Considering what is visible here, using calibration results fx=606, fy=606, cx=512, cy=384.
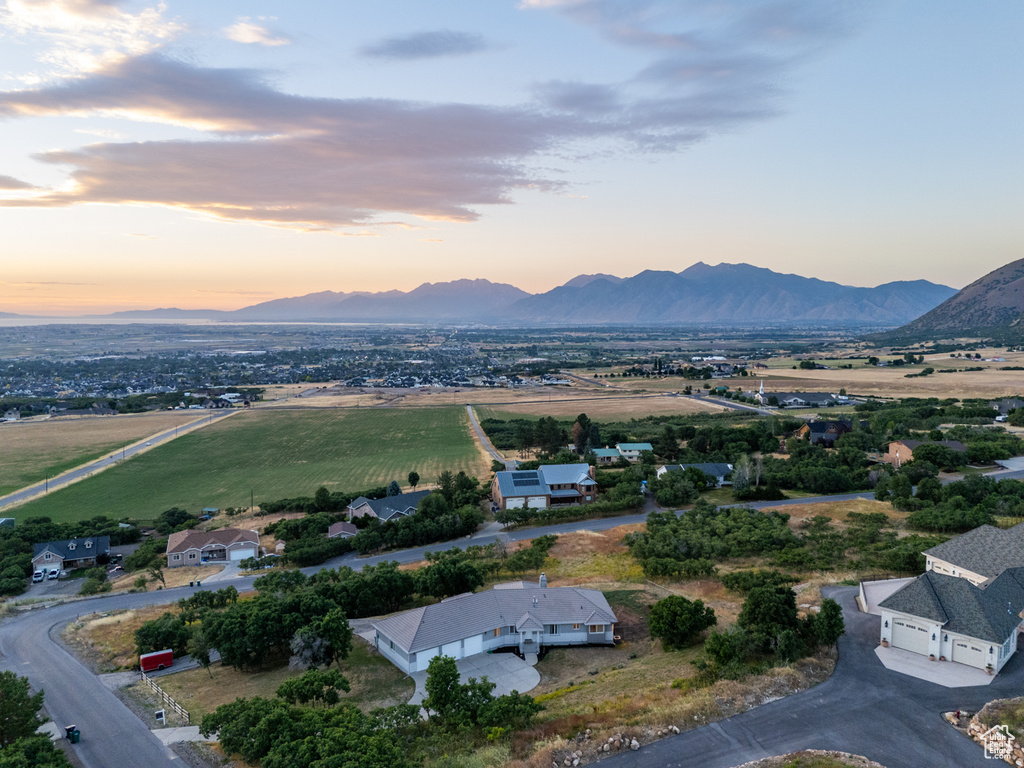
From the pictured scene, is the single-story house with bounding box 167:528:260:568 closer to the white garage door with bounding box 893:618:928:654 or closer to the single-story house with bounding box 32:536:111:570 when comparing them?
the single-story house with bounding box 32:536:111:570

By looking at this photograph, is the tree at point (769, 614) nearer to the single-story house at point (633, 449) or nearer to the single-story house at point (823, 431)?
the single-story house at point (633, 449)

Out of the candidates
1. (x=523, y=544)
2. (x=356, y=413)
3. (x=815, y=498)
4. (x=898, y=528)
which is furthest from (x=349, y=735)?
(x=356, y=413)

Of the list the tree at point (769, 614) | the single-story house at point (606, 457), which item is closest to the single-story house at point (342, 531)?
the single-story house at point (606, 457)

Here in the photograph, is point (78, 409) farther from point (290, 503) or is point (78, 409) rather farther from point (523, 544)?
point (523, 544)

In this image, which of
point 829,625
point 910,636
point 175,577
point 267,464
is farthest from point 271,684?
point 267,464

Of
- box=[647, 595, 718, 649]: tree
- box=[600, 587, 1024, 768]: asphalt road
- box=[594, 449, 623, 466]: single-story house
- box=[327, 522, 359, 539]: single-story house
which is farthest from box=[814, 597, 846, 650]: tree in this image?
box=[594, 449, 623, 466]: single-story house
